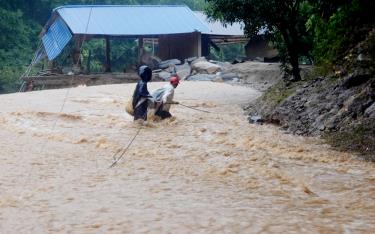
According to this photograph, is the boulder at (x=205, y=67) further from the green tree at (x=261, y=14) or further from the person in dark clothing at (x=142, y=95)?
the person in dark clothing at (x=142, y=95)

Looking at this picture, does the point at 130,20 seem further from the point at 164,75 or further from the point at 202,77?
the point at 202,77

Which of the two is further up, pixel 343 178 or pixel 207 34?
pixel 207 34

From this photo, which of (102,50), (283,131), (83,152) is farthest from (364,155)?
(102,50)

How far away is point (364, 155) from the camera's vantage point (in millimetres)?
7219

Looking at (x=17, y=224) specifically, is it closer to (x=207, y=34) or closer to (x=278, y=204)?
(x=278, y=204)

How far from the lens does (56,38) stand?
25422 millimetres

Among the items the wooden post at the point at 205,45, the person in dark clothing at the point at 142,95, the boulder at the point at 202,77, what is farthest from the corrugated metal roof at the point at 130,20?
the person in dark clothing at the point at 142,95

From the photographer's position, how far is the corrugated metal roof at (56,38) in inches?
963

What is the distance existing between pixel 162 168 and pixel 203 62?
19.4 metres

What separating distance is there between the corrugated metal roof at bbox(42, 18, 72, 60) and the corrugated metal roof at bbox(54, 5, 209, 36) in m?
0.58

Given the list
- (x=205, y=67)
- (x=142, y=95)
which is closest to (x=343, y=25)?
(x=142, y=95)

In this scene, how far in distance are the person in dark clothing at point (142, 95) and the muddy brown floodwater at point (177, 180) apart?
1.12ft

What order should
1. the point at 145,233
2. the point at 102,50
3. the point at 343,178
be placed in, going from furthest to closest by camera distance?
the point at 102,50, the point at 343,178, the point at 145,233

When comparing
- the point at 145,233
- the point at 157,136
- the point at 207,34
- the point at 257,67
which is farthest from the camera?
the point at 207,34
